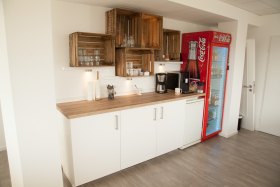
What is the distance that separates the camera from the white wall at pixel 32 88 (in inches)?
61.7

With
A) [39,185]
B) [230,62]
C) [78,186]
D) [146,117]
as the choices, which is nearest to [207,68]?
[230,62]

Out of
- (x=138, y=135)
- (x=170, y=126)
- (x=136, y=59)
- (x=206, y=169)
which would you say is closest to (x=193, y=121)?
(x=170, y=126)

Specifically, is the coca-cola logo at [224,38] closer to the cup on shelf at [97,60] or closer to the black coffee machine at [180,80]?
the black coffee machine at [180,80]

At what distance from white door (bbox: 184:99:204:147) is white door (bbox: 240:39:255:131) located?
1661 mm

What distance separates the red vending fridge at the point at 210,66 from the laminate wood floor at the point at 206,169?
0.55 metres

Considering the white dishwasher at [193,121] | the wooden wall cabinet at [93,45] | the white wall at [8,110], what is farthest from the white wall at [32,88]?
the white dishwasher at [193,121]

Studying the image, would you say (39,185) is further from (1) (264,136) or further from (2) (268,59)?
(2) (268,59)

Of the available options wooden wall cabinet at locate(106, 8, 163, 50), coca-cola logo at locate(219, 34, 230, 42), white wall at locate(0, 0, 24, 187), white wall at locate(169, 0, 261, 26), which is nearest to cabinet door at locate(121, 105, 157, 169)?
wooden wall cabinet at locate(106, 8, 163, 50)

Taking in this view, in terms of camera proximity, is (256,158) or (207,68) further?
(207,68)

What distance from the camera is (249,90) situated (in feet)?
14.3

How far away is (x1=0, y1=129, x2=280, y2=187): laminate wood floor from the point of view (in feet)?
8.07

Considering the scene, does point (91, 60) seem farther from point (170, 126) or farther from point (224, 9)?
point (224, 9)

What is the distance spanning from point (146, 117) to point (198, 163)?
1.10 meters

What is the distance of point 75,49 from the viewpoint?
2.44 metres
